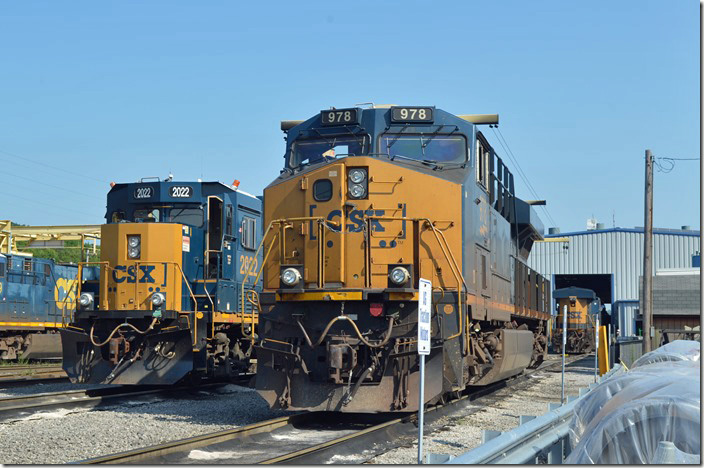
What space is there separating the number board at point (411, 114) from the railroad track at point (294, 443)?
410cm

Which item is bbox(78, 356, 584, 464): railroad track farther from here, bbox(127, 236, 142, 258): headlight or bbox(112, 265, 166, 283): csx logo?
bbox(127, 236, 142, 258): headlight

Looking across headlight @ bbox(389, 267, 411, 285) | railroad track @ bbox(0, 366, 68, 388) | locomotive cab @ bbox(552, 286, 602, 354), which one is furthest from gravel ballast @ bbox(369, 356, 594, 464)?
locomotive cab @ bbox(552, 286, 602, 354)

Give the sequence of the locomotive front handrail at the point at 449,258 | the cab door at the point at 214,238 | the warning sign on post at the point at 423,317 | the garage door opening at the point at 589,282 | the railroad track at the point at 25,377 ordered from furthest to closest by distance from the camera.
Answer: the garage door opening at the point at 589,282 < the railroad track at the point at 25,377 < the cab door at the point at 214,238 < the locomotive front handrail at the point at 449,258 < the warning sign on post at the point at 423,317

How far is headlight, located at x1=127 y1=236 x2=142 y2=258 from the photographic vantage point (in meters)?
14.7

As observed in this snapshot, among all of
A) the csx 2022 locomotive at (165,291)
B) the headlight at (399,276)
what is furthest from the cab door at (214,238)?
the headlight at (399,276)

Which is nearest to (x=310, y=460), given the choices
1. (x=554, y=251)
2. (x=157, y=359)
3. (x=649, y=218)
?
(x=157, y=359)

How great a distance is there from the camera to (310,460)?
26.5ft

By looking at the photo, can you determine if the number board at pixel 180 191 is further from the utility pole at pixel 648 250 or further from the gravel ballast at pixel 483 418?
the utility pole at pixel 648 250

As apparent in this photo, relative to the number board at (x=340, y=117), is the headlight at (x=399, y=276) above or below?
below

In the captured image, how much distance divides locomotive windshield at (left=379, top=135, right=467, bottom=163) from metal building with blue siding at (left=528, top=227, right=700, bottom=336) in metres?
42.4

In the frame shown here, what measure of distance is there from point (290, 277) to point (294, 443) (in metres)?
2.15

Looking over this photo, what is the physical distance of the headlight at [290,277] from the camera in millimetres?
10445

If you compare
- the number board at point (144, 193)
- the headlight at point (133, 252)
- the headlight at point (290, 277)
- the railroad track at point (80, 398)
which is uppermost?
the number board at point (144, 193)

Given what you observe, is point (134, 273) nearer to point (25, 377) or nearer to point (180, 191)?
point (180, 191)
